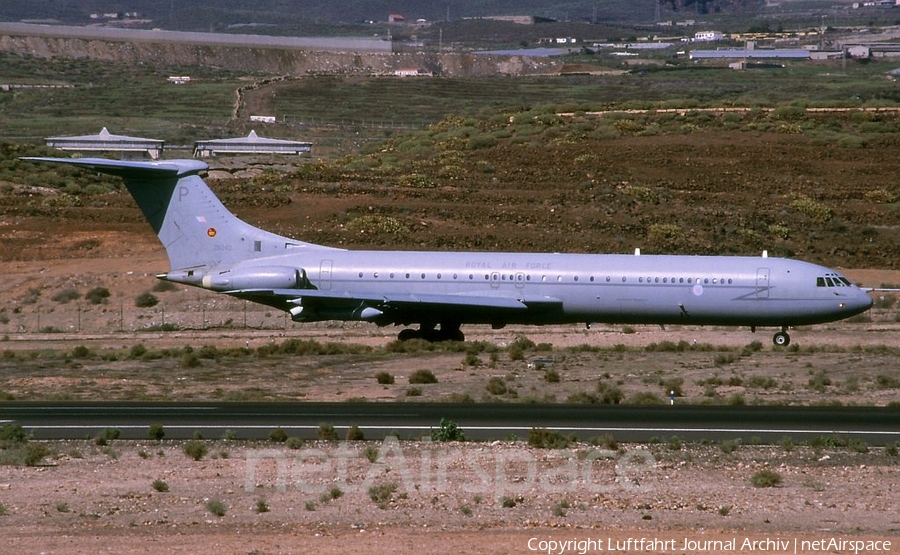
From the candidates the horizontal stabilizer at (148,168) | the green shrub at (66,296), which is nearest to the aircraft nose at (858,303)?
the horizontal stabilizer at (148,168)

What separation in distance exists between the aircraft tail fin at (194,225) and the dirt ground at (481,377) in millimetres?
3269

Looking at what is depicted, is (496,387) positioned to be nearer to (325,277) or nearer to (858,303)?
(325,277)

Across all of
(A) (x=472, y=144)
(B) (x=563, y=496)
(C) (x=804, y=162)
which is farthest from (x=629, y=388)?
(A) (x=472, y=144)

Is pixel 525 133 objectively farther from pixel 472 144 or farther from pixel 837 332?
pixel 837 332

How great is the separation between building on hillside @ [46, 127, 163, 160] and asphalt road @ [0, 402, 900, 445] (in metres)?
63.7

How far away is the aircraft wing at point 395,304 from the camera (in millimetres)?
35969

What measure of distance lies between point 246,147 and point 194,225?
5537 cm

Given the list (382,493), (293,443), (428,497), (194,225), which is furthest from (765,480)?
(194,225)

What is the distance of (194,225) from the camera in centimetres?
3856

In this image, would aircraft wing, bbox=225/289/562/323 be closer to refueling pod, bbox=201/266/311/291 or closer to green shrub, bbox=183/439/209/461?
refueling pod, bbox=201/266/311/291

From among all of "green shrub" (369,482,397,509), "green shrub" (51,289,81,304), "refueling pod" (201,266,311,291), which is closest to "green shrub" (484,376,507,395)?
"refueling pod" (201,266,311,291)

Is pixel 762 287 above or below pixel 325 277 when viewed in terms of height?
below

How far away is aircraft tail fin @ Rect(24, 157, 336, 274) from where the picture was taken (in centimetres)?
3856

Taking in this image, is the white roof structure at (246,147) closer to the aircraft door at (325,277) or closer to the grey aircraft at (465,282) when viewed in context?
the grey aircraft at (465,282)
